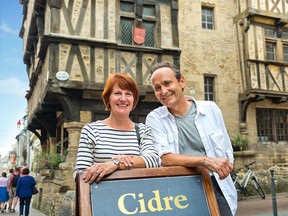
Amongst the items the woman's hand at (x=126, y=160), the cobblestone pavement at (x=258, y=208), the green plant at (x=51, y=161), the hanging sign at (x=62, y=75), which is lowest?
the cobblestone pavement at (x=258, y=208)

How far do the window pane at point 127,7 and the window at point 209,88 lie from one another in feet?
14.3

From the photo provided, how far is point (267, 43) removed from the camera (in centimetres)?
1357

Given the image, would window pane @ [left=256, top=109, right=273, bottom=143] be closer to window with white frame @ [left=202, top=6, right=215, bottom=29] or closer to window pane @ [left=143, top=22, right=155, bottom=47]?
window with white frame @ [left=202, top=6, right=215, bottom=29]

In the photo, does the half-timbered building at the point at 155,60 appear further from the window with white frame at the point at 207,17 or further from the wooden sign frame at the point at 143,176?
the wooden sign frame at the point at 143,176

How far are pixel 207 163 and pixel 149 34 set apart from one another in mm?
9353

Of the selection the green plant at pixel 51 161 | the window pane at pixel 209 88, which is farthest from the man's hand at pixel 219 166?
the window pane at pixel 209 88

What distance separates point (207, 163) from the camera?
185cm

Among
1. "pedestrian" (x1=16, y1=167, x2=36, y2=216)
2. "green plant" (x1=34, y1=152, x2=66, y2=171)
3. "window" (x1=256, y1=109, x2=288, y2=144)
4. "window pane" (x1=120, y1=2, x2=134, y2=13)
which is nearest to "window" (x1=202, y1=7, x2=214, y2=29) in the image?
"window pane" (x1=120, y1=2, x2=134, y2=13)

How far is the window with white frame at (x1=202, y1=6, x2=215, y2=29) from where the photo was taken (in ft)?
44.4

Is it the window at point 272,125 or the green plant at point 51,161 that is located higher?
the window at point 272,125

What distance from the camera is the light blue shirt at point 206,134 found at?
6.63ft

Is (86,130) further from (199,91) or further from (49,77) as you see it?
(199,91)

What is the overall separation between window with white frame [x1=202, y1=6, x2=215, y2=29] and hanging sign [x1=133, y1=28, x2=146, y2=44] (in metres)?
4.04

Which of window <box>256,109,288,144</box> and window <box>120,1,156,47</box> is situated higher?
window <box>120,1,156,47</box>
